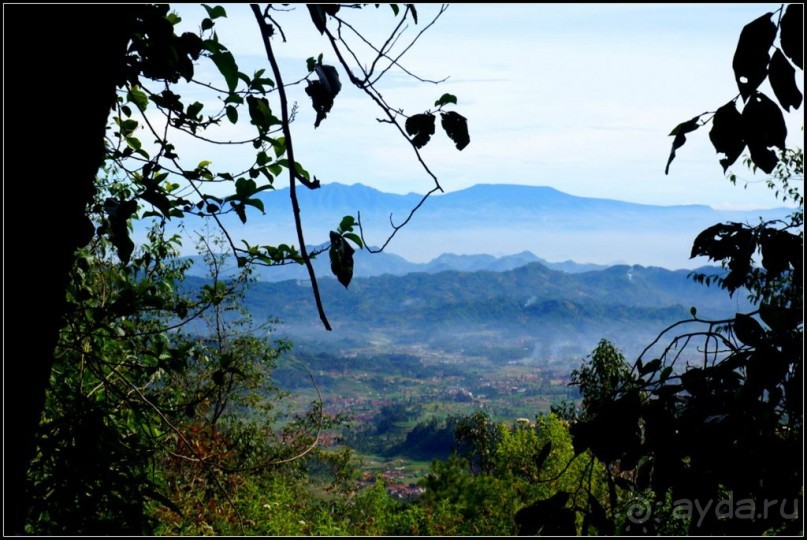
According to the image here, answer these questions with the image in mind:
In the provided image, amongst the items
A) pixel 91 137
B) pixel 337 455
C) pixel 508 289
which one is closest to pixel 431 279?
pixel 508 289

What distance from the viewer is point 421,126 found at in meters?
1.31

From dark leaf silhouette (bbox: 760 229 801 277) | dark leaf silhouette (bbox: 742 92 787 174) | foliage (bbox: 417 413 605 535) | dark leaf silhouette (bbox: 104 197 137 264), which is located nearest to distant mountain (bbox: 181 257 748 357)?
foliage (bbox: 417 413 605 535)

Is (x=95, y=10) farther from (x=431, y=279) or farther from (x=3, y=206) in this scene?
(x=431, y=279)

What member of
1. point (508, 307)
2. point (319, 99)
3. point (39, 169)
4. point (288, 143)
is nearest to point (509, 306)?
point (508, 307)

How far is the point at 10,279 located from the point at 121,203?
75cm

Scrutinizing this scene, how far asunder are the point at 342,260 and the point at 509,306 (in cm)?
13650

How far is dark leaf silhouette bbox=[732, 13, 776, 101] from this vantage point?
86cm

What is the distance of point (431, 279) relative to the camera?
465 feet

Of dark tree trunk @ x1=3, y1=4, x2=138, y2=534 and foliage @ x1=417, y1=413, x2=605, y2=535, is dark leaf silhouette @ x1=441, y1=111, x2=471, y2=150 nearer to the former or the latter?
dark tree trunk @ x1=3, y1=4, x2=138, y2=534

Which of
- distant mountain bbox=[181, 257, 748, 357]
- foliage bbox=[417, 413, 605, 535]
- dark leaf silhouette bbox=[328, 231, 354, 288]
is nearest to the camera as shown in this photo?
dark leaf silhouette bbox=[328, 231, 354, 288]

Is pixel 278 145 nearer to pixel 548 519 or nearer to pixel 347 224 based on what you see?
pixel 347 224

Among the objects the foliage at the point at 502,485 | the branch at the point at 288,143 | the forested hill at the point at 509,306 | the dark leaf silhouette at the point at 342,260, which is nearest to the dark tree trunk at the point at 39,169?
the branch at the point at 288,143

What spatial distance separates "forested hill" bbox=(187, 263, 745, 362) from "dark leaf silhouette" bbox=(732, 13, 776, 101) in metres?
117

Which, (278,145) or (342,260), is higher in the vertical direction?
(278,145)
